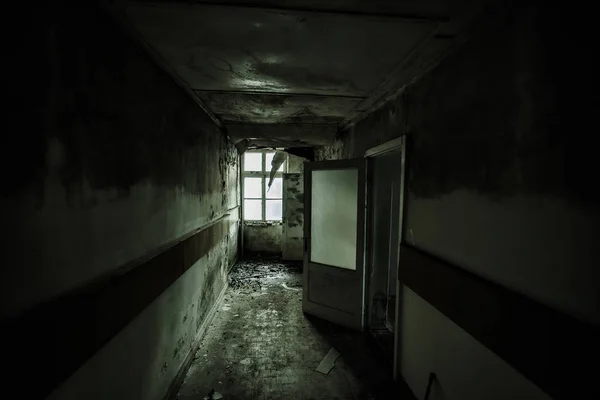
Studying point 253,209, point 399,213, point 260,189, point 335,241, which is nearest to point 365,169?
point 399,213

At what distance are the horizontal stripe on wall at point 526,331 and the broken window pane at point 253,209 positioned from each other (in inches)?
258

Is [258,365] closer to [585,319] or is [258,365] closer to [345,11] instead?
[585,319]

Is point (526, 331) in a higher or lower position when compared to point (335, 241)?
higher

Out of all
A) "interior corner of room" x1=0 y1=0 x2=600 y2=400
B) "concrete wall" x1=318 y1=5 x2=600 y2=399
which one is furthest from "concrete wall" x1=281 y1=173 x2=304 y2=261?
"concrete wall" x1=318 y1=5 x2=600 y2=399

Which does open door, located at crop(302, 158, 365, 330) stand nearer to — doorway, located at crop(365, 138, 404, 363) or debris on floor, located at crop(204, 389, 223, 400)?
doorway, located at crop(365, 138, 404, 363)

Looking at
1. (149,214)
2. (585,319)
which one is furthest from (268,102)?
(585,319)

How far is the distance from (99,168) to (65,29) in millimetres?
561

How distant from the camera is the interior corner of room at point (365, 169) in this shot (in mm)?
1026

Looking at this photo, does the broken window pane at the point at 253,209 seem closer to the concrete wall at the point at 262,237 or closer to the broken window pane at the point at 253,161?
the concrete wall at the point at 262,237

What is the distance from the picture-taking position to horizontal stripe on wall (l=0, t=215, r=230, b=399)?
940 millimetres

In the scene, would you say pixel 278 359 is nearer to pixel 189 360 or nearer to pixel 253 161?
pixel 189 360

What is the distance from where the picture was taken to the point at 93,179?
137 centimetres

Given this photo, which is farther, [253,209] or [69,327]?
[253,209]

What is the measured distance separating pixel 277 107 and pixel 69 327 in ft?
8.79
